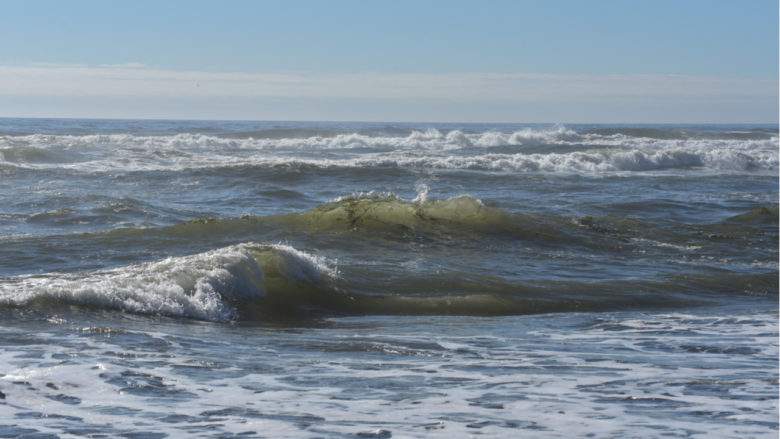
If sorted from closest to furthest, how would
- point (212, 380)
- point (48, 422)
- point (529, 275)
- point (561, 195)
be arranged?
1. point (48, 422)
2. point (212, 380)
3. point (529, 275)
4. point (561, 195)

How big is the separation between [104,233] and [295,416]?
8.61 meters

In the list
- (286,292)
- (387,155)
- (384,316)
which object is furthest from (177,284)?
(387,155)

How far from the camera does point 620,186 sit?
26156 millimetres

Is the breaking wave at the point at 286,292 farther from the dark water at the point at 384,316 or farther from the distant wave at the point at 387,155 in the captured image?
the distant wave at the point at 387,155

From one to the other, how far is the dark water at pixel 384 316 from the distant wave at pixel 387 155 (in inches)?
347

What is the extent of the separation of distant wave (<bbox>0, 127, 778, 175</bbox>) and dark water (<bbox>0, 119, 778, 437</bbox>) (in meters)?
8.81

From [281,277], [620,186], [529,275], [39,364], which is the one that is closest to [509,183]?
[620,186]

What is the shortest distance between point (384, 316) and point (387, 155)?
89.4ft

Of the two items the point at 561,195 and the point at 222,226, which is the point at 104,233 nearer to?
the point at 222,226

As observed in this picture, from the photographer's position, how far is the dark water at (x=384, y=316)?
5961mm

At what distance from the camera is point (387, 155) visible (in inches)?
1457

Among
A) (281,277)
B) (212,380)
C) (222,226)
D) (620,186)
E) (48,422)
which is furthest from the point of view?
(620,186)

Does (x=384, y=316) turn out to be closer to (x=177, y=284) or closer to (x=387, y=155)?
(x=177, y=284)

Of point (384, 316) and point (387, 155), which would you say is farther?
point (387, 155)
